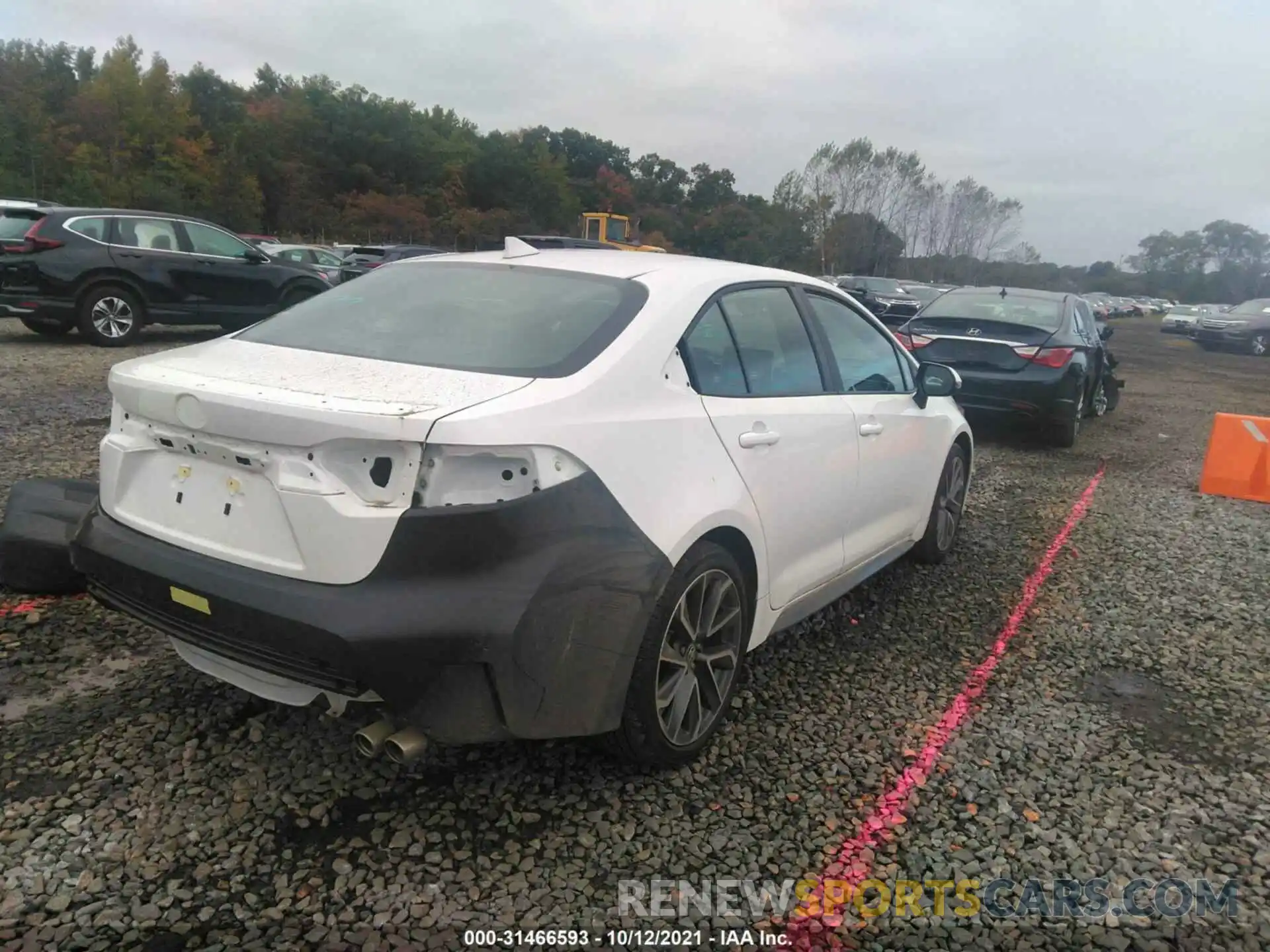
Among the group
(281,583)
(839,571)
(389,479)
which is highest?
(389,479)

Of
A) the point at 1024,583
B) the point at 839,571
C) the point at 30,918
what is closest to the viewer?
the point at 30,918

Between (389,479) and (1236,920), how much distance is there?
240cm

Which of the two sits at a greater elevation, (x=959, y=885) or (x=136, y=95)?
(x=136, y=95)

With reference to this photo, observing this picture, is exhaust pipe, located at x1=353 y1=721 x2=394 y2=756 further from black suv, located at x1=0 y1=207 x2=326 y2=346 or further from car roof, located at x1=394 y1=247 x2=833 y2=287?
black suv, located at x1=0 y1=207 x2=326 y2=346

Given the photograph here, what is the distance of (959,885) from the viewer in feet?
8.07

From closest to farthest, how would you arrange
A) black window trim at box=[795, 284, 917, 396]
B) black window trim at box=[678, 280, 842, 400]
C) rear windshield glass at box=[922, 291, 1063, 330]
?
1. black window trim at box=[678, 280, 842, 400]
2. black window trim at box=[795, 284, 917, 396]
3. rear windshield glass at box=[922, 291, 1063, 330]

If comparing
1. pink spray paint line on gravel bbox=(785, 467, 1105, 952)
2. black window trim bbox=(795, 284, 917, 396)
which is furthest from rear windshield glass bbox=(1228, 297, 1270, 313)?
pink spray paint line on gravel bbox=(785, 467, 1105, 952)

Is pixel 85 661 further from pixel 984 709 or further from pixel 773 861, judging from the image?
pixel 984 709

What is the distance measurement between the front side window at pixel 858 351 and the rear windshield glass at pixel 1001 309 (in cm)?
487

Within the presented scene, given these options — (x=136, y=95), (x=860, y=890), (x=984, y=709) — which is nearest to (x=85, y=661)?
(x=860, y=890)

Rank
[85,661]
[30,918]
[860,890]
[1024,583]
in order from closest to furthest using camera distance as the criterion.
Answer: [30,918] → [860,890] → [85,661] → [1024,583]

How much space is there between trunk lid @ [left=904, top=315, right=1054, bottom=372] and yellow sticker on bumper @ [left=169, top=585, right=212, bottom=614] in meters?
7.36

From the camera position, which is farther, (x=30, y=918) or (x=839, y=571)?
(x=839, y=571)

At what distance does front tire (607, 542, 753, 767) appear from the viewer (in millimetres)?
2586
